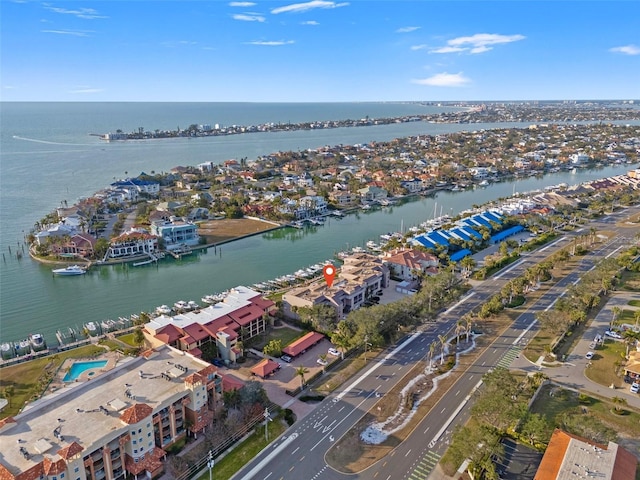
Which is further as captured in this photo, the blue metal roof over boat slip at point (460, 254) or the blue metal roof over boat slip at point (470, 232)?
the blue metal roof over boat slip at point (470, 232)

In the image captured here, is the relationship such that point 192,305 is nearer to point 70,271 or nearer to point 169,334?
point 169,334

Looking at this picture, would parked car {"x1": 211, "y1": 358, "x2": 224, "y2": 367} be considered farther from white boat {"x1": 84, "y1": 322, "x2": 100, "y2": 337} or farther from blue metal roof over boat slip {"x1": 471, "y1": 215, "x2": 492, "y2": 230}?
blue metal roof over boat slip {"x1": 471, "y1": 215, "x2": 492, "y2": 230}

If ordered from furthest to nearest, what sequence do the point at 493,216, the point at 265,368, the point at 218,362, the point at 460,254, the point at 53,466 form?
the point at 493,216, the point at 460,254, the point at 218,362, the point at 265,368, the point at 53,466

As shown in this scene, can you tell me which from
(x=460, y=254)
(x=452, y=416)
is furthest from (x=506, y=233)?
(x=452, y=416)

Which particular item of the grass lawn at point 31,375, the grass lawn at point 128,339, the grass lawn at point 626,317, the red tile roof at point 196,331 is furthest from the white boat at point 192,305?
the grass lawn at point 626,317

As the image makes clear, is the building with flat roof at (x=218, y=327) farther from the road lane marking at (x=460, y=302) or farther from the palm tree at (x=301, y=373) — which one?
the road lane marking at (x=460, y=302)

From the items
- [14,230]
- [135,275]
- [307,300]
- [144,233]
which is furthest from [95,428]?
[14,230]

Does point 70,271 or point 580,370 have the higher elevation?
point 70,271

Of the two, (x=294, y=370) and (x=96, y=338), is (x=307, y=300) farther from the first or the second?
(x=96, y=338)
